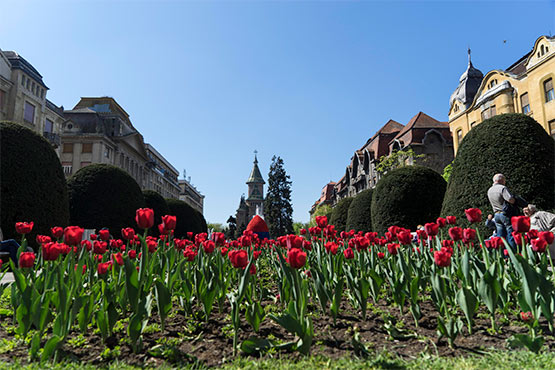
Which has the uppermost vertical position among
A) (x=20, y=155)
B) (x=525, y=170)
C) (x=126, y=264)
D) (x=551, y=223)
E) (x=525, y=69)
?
(x=525, y=69)

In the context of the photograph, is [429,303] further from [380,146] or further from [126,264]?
[380,146]

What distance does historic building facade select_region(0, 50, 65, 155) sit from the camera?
94.9 ft

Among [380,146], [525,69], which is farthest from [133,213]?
[380,146]

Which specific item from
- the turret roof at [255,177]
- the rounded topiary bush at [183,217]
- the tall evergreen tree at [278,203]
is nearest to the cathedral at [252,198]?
the turret roof at [255,177]

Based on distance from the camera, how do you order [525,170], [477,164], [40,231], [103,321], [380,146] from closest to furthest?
[103,321], [525,170], [477,164], [40,231], [380,146]

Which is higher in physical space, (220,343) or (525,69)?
(525,69)

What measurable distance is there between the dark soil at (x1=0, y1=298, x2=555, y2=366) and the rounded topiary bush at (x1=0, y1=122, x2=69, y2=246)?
854 cm

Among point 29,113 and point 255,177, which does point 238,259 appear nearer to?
point 29,113

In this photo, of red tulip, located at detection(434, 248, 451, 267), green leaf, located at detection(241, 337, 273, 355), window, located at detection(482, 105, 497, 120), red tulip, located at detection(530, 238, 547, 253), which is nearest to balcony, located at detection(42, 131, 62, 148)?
green leaf, located at detection(241, 337, 273, 355)

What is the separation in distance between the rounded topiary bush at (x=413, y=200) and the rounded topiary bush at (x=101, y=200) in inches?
465

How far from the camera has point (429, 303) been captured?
4246mm

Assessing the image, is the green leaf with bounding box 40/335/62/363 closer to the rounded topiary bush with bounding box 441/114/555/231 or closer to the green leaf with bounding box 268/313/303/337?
the green leaf with bounding box 268/313/303/337

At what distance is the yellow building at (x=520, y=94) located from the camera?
2334 cm

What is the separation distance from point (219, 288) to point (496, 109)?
103 ft
